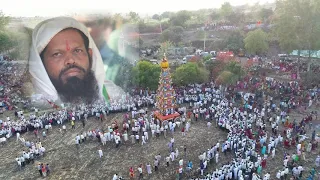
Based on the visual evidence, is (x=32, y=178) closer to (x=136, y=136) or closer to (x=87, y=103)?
(x=136, y=136)

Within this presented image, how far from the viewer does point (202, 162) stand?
12.9 metres

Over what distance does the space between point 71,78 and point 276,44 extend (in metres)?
28.3

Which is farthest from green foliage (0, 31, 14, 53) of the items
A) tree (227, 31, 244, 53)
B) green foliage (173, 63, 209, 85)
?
tree (227, 31, 244, 53)

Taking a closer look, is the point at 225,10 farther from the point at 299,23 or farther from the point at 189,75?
the point at 189,75

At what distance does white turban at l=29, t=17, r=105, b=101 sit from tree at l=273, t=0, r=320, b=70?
1655cm

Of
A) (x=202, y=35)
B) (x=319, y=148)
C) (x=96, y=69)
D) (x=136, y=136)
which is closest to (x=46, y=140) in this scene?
(x=136, y=136)

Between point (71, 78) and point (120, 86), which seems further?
point (120, 86)

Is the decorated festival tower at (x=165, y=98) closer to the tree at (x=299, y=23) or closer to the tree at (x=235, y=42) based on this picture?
the tree at (x=299, y=23)

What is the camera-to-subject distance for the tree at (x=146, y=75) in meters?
22.6

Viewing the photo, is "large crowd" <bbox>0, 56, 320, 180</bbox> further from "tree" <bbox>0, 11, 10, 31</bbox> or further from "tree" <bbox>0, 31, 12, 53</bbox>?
"tree" <bbox>0, 11, 10, 31</bbox>

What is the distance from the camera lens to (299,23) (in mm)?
25812

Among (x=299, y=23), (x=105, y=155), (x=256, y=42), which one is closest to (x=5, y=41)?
(x=105, y=155)

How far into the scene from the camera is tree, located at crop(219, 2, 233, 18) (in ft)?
176

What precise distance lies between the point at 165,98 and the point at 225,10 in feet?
137
